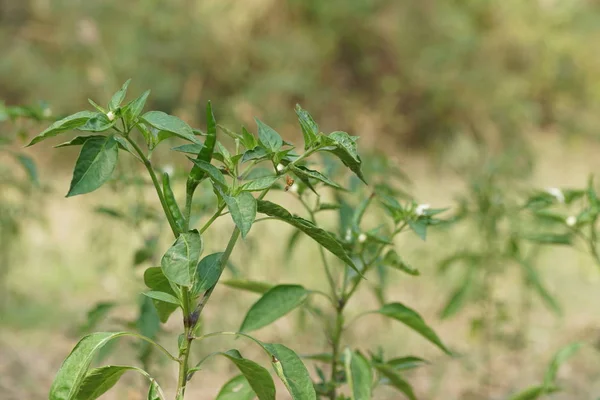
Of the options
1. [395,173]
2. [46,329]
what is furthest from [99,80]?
[395,173]

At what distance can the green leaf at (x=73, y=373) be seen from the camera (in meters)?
0.72

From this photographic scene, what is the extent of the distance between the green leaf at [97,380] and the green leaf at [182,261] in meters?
0.13

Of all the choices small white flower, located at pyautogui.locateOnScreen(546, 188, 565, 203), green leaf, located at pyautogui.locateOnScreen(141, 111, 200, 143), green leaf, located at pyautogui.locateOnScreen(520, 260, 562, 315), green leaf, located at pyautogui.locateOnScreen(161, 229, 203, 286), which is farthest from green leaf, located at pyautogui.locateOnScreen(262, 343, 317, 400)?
green leaf, located at pyautogui.locateOnScreen(520, 260, 562, 315)

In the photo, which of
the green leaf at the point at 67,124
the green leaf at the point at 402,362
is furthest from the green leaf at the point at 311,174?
the green leaf at the point at 402,362

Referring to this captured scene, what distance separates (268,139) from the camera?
779 mm

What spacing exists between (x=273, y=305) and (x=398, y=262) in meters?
0.18

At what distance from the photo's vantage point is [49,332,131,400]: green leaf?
0.72 meters

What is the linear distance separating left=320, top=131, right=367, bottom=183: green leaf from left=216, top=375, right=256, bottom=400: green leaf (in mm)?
352

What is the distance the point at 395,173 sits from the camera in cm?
156

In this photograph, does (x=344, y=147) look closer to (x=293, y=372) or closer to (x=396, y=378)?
(x=293, y=372)

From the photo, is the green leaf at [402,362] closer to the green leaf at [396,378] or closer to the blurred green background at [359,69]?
the green leaf at [396,378]

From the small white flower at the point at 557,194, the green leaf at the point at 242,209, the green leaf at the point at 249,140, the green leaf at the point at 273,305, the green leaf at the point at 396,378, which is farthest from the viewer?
the small white flower at the point at 557,194

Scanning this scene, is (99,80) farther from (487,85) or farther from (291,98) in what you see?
(487,85)

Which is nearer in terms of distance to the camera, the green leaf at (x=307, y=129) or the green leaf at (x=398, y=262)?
the green leaf at (x=307, y=129)
